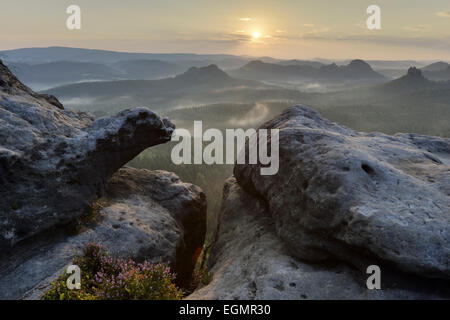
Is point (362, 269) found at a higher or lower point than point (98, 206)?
lower

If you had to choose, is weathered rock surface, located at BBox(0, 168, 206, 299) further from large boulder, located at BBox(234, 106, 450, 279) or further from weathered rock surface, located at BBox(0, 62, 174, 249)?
large boulder, located at BBox(234, 106, 450, 279)

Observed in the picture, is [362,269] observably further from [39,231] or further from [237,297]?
[39,231]

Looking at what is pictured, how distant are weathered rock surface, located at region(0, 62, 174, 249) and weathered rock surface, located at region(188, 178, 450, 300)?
6.84m

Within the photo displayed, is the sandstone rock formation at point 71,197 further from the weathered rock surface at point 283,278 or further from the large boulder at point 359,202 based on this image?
the large boulder at point 359,202

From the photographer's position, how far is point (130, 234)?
14133 millimetres

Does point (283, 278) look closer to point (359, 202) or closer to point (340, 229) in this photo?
point (340, 229)

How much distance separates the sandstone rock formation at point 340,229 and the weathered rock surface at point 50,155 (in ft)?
22.7

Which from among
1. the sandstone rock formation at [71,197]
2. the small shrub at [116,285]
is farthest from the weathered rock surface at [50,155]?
the small shrub at [116,285]

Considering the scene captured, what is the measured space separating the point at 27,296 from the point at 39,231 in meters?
2.69

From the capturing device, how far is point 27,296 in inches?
401

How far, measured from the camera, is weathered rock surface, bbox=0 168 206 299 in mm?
11016

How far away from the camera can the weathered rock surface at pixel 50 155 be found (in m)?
11.8

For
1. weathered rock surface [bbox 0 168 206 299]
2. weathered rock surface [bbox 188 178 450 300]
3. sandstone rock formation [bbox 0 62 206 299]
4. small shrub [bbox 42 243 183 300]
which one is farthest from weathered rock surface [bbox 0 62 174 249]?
weathered rock surface [bbox 188 178 450 300]
